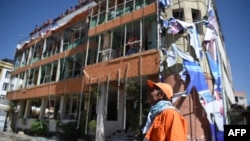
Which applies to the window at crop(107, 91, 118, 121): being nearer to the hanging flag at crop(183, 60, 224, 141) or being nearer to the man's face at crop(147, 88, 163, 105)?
the hanging flag at crop(183, 60, 224, 141)

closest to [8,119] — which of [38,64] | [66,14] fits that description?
[38,64]

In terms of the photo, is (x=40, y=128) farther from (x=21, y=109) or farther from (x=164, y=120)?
(x=164, y=120)

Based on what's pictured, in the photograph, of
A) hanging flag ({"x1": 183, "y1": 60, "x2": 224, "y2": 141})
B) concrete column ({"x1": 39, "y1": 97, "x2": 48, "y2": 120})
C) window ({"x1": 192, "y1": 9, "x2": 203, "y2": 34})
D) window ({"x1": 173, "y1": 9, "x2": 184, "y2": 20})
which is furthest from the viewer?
concrete column ({"x1": 39, "y1": 97, "x2": 48, "y2": 120})

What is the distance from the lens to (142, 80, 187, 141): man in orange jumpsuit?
6.97 feet

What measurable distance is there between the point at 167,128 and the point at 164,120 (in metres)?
0.09

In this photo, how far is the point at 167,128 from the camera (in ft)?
7.14

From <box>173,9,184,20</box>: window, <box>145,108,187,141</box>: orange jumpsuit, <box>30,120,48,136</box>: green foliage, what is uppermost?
<box>173,9,184,20</box>: window

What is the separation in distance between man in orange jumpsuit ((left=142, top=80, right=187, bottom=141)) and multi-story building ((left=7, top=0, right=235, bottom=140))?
9799 mm

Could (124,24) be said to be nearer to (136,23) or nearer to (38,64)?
(136,23)

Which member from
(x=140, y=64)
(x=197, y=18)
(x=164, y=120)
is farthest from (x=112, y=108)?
(x=164, y=120)

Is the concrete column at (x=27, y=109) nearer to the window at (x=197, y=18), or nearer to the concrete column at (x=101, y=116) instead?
the concrete column at (x=101, y=116)

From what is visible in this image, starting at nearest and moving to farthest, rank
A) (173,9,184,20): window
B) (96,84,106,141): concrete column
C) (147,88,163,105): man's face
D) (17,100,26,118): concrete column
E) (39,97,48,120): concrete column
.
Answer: (147,88,163,105): man's face → (173,9,184,20): window → (96,84,106,141): concrete column → (39,97,48,120): concrete column → (17,100,26,118): concrete column

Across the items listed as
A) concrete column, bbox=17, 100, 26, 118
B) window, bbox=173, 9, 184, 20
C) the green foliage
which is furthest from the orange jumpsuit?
concrete column, bbox=17, 100, 26, 118

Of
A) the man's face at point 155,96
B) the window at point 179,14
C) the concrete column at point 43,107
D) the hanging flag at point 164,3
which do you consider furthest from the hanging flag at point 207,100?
the concrete column at point 43,107
